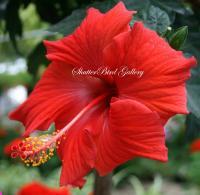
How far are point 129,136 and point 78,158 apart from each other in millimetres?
86

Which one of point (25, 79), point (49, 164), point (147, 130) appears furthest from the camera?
point (25, 79)

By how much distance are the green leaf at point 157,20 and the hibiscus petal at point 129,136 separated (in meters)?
0.13

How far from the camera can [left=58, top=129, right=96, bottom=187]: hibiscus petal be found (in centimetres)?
67

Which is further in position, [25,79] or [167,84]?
[25,79]

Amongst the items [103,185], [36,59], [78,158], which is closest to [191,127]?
[103,185]

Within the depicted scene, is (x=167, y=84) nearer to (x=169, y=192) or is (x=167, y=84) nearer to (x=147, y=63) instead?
(x=147, y=63)

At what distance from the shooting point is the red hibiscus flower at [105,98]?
2.05ft

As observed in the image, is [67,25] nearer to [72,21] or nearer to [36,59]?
[72,21]

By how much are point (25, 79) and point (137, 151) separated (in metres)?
9.69

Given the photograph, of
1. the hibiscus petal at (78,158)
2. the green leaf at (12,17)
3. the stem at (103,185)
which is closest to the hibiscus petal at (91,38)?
the hibiscus petal at (78,158)

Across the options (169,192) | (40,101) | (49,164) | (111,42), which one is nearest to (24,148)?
(40,101)

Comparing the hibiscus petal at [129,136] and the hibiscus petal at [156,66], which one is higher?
the hibiscus petal at [156,66]

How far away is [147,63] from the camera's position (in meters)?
0.63

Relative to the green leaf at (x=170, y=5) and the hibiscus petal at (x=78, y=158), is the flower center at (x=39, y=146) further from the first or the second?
the green leaf at (x=170, y=5)
